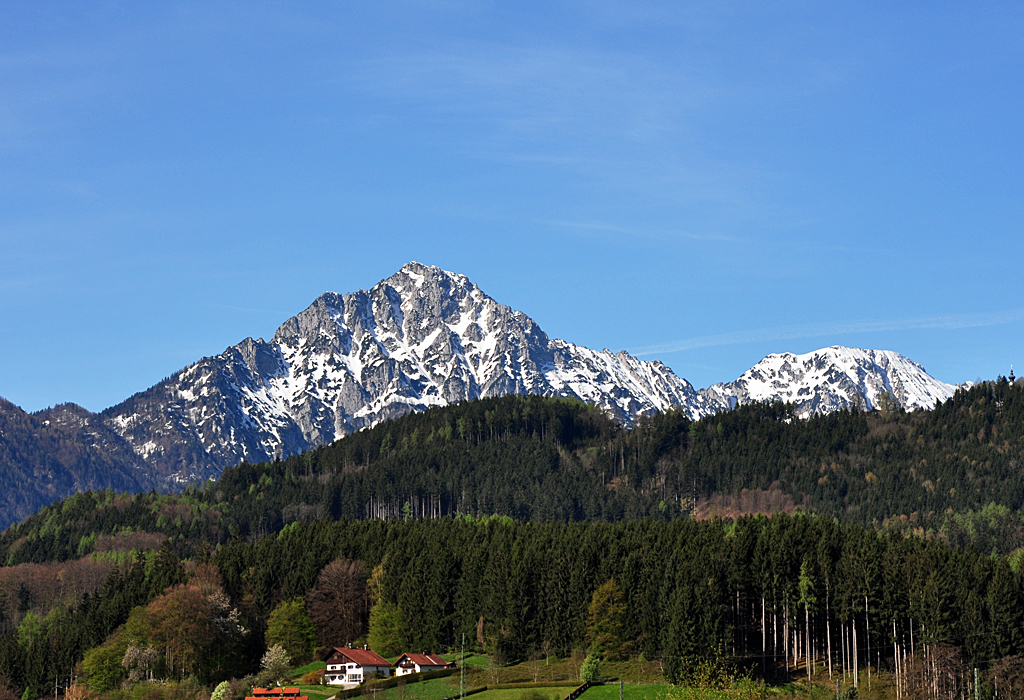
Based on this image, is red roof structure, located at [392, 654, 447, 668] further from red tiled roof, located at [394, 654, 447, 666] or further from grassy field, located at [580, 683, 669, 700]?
grassy field, located at [580, 683, 669, 700]

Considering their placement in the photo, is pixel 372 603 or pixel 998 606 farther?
pixel 372 603

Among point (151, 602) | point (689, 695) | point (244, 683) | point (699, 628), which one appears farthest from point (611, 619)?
point (151, 602)

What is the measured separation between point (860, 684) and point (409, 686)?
2101 inches

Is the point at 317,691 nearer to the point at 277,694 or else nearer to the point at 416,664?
the point at 277,694

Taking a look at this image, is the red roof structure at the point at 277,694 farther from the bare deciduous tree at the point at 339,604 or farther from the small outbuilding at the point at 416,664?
the bare deciduous tree at the point at 339,604

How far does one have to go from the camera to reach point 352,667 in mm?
164125

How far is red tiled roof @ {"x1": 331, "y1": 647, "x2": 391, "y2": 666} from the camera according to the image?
16500 cm

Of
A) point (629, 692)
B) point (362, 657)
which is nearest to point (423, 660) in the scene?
point (362, 657)

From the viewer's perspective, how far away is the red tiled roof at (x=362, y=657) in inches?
6496

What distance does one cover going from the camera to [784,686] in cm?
14725

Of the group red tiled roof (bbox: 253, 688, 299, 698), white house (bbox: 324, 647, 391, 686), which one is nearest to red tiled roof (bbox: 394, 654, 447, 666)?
white house (bbox: 324, 647, 391, 686)

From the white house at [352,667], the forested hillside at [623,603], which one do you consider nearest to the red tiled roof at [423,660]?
the white house at [352,667]

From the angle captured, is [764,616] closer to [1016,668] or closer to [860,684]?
[860,684]

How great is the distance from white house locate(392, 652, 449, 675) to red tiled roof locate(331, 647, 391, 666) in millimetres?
2370
